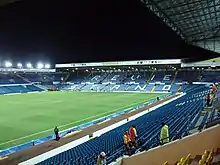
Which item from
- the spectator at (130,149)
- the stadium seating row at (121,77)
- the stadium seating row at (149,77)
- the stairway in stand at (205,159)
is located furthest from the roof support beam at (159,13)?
the stadium seating row at (121,77)

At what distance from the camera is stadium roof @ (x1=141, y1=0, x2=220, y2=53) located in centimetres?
2136

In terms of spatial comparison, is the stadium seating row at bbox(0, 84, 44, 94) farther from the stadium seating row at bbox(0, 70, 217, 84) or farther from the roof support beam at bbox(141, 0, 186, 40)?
the roof support beam at bbox(141, 0, 186, 40)

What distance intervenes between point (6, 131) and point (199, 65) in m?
32.8

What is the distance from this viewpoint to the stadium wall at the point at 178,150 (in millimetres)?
7863

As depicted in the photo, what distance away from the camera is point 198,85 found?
42.2 m

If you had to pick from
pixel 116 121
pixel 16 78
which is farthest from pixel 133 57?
pixel 116 121

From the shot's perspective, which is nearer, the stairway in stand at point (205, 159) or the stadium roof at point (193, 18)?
the stairway in stand at point (205, 159)

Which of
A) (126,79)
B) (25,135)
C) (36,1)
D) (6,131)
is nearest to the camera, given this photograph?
(25,135)

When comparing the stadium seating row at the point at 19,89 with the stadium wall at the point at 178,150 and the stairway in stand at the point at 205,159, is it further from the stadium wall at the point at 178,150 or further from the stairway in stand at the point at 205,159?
the stairway in stand at the point at 205,159

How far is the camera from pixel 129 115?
18875 millimetres

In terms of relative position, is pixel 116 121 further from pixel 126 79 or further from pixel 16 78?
pixel 16 78

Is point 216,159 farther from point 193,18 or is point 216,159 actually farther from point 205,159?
point 193,18

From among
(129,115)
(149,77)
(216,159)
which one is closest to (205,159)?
(216,159)

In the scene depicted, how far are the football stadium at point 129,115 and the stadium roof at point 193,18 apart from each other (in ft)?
0.26
